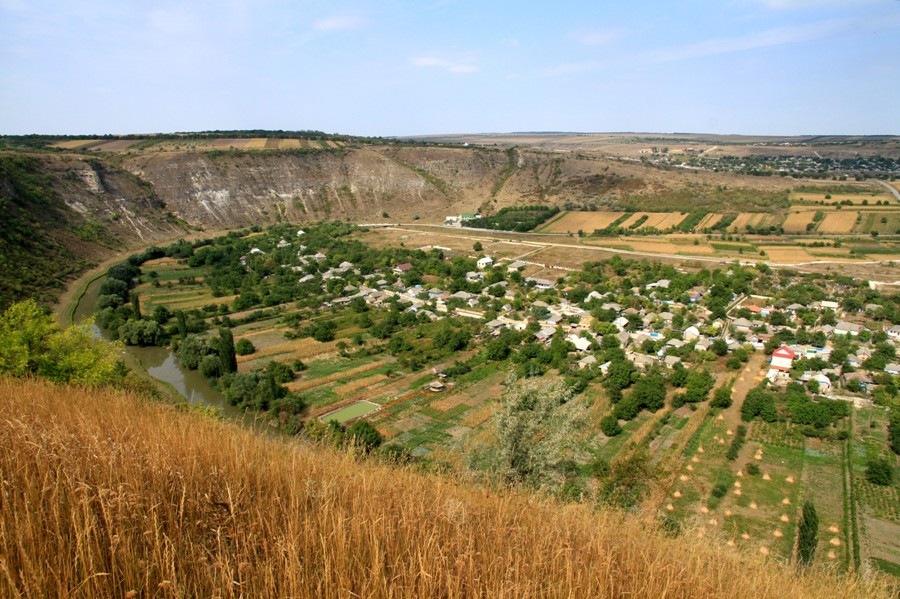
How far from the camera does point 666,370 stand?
99.1 ft

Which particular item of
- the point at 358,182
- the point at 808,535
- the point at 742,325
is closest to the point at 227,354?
the point at 808,535

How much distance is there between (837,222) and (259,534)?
81821mm

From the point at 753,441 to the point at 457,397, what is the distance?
14166mm

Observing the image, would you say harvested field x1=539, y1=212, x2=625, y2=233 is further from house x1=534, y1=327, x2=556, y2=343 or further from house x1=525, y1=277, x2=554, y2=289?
house x1=534, y1=327, x2=556, y2=343

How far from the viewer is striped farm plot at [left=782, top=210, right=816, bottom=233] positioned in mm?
65062

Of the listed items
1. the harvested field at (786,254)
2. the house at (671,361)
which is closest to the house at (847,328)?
the house at (671,361)

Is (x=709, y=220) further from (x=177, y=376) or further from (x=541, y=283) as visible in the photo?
(x=177, y=376)

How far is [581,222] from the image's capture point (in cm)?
7519

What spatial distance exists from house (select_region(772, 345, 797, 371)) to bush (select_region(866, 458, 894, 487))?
32.1 ft

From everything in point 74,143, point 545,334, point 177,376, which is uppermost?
point 74,143

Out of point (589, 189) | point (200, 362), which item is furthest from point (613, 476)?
point (589, 189)

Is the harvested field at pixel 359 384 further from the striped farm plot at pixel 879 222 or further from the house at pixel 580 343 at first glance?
the striped farm plot at pixel 879 222

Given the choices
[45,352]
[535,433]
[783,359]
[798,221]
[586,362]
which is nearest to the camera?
[535,433]

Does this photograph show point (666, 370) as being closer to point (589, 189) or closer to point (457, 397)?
point (457, 397)
